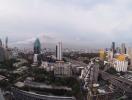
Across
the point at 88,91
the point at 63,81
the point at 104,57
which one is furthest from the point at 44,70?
the point at 104,57

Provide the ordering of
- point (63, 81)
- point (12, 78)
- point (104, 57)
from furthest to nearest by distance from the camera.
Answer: point (104, 57)
point (12, 78)
point (63, 81)

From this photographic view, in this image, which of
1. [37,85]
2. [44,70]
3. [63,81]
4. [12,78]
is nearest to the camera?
[37,85]

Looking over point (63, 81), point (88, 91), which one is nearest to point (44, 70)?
point (63, 81)

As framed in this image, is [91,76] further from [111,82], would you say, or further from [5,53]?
[5,53]

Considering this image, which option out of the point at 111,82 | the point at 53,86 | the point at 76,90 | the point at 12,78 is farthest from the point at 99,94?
the point at 12,78

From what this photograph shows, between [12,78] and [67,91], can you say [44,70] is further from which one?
[67,91]

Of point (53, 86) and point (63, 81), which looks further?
point (63, 81)

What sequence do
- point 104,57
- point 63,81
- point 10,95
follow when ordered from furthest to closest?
point 104,57 < point 63,81 < point 10,95

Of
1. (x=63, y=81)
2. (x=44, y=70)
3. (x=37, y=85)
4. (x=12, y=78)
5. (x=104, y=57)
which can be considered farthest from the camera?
(x=104, y=57)
